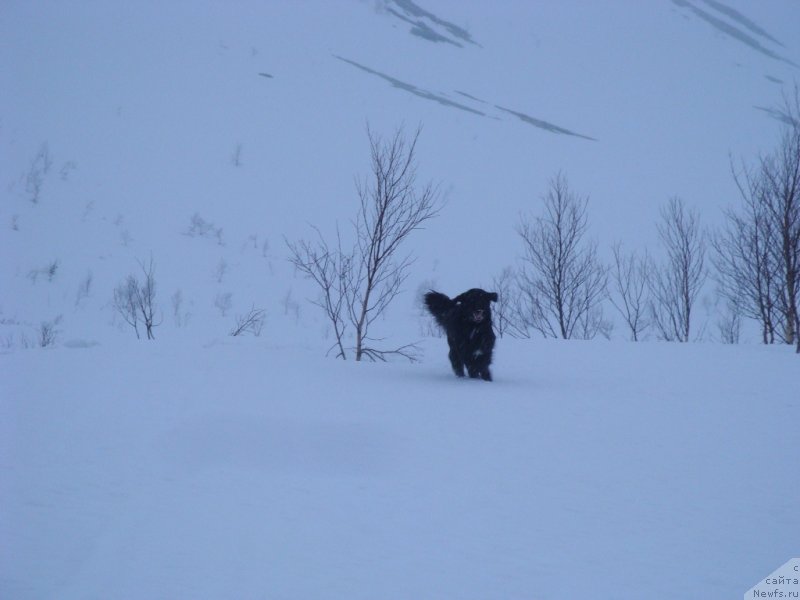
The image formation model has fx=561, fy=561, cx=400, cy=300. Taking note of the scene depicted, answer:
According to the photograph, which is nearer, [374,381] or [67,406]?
[67,406]

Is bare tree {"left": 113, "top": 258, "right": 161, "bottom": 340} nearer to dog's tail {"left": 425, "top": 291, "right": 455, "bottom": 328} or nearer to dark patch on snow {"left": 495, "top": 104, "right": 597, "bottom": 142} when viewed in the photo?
dog's tail {"left": 425, "top": 291, "right": 455, "bottom": 328}

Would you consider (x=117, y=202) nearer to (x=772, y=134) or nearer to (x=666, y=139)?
(x=666, y=139)

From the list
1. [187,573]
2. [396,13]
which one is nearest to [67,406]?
[187,573]

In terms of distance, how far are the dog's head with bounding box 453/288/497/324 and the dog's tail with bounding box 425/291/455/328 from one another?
8.6 inches

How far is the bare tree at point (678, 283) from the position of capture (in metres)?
14.6

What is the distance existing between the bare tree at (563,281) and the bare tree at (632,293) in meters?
0.43

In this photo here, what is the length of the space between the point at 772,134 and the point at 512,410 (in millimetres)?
31418

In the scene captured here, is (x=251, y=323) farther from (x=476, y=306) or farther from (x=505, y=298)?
(x=505, y=298)

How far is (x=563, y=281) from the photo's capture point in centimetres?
1482

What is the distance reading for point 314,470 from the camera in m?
3.21

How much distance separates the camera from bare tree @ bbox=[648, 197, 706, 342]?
14570 millimetres

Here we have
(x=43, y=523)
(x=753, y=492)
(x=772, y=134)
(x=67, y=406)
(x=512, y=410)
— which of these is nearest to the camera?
(x=43, y=523)

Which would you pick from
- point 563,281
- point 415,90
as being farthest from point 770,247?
point 415,90

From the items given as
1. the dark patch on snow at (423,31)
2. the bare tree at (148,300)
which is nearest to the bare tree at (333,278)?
the bare tree at (148,300)
